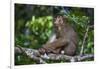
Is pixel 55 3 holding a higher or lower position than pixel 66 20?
higher

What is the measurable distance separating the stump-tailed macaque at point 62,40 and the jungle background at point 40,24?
0.05m

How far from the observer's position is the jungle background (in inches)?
78.7

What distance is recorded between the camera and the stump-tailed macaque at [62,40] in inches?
82.6

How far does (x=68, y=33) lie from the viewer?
2152 mm

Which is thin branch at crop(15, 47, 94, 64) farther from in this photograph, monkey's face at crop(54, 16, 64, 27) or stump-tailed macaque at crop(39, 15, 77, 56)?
monkey's face at crop(54, 16, 64, 27)

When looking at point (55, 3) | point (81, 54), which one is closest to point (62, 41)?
point (81, 54)

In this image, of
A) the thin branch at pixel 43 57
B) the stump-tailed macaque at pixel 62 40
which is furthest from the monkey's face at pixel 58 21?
the thin branch at pixel 43 57

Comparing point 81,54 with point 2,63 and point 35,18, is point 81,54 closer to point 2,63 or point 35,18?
point 35,18

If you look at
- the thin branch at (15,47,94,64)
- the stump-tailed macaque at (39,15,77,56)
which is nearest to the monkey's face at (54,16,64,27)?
the stump-tailed macaque at (39,15,77,56)

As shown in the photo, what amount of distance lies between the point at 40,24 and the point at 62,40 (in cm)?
28

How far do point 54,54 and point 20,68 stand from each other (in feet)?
1.20

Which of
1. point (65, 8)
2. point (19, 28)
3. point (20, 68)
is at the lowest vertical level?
point (20, 68)

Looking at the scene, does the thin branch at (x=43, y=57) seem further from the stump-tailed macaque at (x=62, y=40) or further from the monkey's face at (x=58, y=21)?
the monkey's face at (x=58, y=21)

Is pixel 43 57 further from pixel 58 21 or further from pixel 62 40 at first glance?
pixel 58 21
